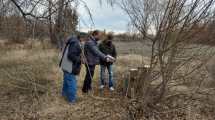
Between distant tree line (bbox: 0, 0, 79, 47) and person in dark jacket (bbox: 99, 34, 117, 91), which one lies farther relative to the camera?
person in dark jacket (bbox: 99, 34, 117, 91)

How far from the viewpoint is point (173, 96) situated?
6422 millimetres

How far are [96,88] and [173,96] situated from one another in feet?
7.54

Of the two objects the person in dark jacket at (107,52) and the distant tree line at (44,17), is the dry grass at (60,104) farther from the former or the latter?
the distant tree line at (44,17)

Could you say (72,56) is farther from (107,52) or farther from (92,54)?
(107,52)

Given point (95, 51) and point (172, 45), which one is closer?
point (172, 45)

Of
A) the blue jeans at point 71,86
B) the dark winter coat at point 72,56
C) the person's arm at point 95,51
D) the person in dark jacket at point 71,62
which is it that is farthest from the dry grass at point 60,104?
the person's arm at point 95,51

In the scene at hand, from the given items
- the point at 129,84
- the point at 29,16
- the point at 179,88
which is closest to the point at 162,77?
the point at 129,84

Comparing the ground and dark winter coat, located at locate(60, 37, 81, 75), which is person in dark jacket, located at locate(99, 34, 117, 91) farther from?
dark winter coat, located at locate(60, 37, 81, 75)

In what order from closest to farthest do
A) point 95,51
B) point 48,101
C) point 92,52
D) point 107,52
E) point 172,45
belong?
1. point 172,45
2. point 48,101
3. point 95,51
4. point 92,52
5. point 107,52

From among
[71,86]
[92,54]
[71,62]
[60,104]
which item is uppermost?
[92,54]

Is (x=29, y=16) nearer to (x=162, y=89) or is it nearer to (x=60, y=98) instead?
(x=60, y=98)

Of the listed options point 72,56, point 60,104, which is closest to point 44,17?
point 72,56

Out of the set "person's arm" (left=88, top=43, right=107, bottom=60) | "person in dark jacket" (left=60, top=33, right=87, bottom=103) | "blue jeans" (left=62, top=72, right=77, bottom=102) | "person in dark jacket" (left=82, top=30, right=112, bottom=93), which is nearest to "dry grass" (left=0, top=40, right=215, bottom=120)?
"blue jeans" (left=62, top=72, right=77, bottom=102)

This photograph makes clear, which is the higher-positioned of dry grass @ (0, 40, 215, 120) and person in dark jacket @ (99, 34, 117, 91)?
person in dark jacket @ (99, 34, 117, 91)
